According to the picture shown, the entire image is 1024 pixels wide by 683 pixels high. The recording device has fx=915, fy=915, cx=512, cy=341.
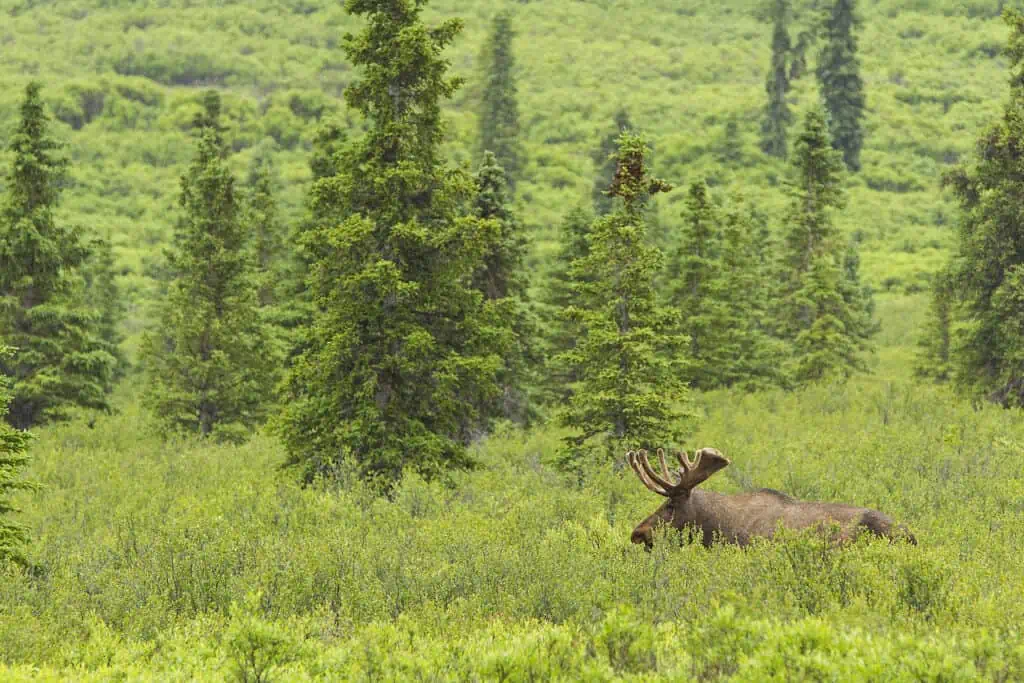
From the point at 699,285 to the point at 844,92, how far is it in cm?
4835

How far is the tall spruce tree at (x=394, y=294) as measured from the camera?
13805 millimetres

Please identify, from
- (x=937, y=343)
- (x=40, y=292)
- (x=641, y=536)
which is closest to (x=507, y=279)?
(x=641, y=536)

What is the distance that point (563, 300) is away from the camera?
2706 cm

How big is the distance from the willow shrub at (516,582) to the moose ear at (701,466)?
937mm

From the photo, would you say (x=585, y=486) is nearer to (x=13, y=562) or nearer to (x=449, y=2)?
(x=13, y=562)

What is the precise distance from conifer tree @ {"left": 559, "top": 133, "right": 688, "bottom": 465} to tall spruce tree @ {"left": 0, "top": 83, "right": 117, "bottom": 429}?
14.3 metres

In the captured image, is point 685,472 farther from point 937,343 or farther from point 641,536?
point 937,343

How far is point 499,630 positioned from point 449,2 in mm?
105805

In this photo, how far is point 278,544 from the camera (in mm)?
9234

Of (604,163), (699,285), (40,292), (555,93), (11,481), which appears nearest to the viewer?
(11,481)

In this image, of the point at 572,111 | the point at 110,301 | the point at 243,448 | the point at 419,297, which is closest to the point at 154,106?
the point at 572,111

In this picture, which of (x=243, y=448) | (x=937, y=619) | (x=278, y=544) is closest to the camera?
(x=937, y=619)

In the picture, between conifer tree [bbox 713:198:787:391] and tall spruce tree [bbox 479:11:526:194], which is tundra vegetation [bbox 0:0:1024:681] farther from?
tall spruce tree [bbox 479:11:526:194]

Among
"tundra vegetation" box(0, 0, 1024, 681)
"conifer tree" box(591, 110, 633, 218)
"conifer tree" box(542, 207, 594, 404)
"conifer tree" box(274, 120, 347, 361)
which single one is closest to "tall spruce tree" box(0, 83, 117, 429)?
"tundra vegetation" box(0, 0, 1024, 681)
